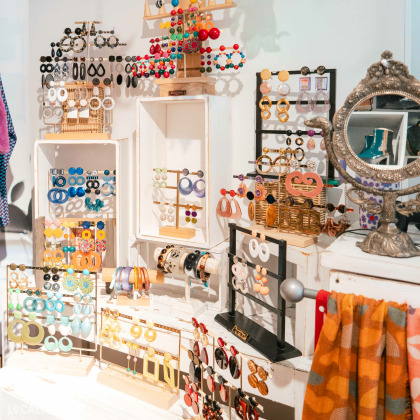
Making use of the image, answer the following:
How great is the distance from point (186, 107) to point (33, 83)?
99 cm

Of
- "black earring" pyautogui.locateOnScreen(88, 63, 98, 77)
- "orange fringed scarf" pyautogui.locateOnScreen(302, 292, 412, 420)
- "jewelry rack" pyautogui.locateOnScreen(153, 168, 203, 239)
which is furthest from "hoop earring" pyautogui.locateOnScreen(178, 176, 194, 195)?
"orange fringed scarf" pyautogui.locateOnScreen(302, 292, 412, 420)

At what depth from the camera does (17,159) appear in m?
2.65

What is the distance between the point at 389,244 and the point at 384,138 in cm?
30

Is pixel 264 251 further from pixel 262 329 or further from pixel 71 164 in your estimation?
pixel 71 164

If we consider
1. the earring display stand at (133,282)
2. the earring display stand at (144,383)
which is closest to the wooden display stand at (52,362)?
the earring display stand at (144,383)

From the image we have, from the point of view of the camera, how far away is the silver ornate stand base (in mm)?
1228

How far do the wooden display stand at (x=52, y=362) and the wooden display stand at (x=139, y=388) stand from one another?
0.12m

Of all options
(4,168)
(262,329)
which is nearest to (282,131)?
(262,329)

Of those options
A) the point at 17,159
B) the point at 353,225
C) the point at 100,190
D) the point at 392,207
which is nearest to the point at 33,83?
the point at 17,159

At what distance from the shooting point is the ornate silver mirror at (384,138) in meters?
1.24

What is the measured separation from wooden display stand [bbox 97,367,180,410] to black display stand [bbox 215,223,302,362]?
34 centimetres

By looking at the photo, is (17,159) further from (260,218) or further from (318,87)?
(318,87)

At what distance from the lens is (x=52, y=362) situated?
2027 millimetres

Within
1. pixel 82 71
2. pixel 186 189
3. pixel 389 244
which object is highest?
pixel 82 71
